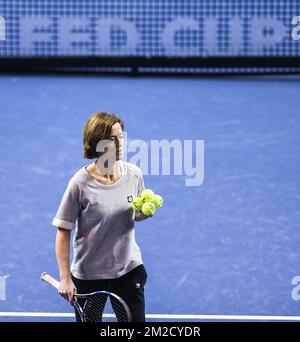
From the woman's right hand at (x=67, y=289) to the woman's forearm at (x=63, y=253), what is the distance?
2 cm

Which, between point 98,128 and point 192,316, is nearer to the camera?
point 98,128

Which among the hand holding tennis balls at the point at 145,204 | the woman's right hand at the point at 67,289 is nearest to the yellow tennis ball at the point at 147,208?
the hand holding tennis balls at the point at 145,204

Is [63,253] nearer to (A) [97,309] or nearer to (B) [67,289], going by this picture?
(B) [67,289]

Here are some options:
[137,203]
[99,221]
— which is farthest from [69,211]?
[137,203]

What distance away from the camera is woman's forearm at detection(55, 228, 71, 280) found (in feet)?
16.8

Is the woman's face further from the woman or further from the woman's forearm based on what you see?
the woman's forearm

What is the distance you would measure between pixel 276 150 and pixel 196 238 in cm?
280

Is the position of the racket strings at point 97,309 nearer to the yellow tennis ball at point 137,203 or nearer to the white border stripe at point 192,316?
the yellow tennis ball at point 137,203

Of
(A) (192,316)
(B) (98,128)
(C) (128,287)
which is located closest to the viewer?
(B) (98,128)

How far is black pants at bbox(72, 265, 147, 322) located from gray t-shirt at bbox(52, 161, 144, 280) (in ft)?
0.11

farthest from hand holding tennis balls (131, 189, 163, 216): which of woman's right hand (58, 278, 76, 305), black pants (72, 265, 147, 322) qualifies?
woman's right hand (58, 278, 76, 305)

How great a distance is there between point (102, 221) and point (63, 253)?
0.25m

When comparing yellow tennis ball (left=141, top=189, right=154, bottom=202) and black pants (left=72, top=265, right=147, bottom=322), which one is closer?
yellow tennis ball (left=141, top=189, right=154, bottom=202)

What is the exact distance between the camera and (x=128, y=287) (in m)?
5.28
